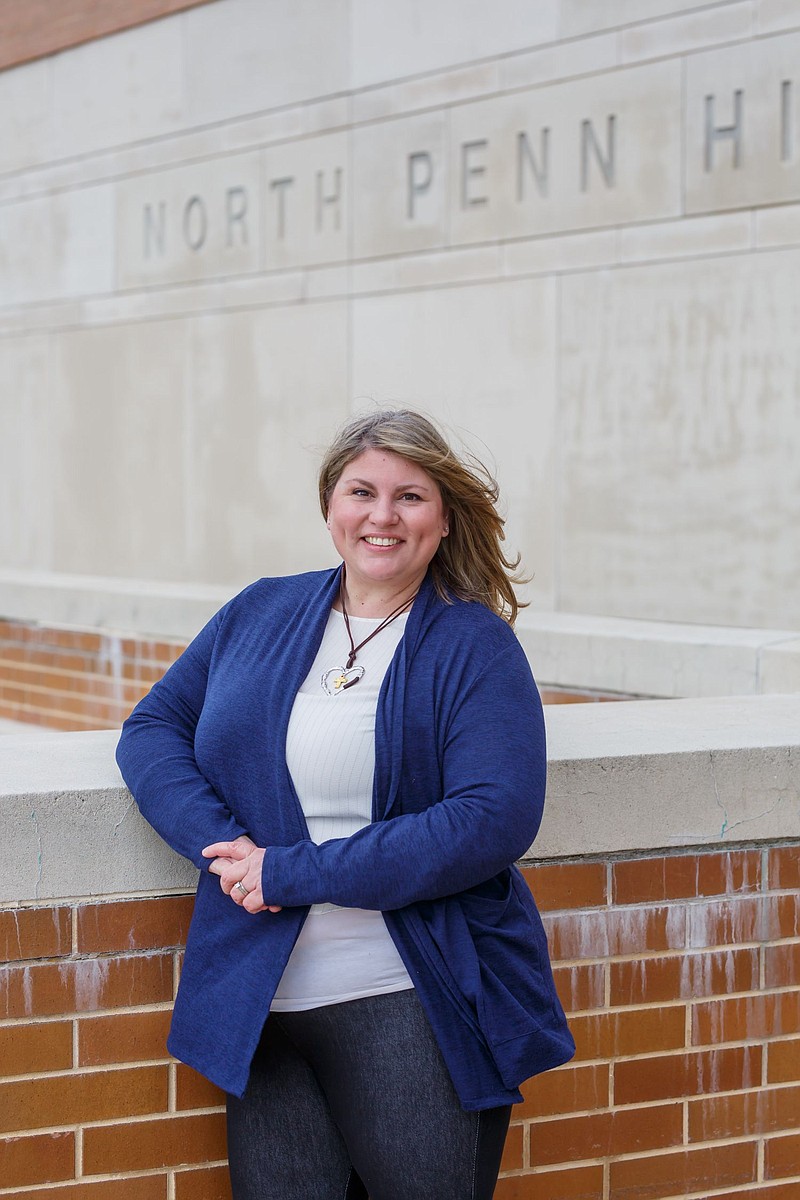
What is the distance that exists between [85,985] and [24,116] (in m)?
8.37

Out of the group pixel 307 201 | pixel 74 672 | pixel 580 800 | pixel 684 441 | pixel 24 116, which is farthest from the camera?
pixel 24 116

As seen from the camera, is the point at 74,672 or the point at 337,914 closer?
the point at 337,914

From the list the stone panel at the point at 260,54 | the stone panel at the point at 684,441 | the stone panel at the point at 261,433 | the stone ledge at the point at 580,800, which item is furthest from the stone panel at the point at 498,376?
the stone ledge at the point at 580,800

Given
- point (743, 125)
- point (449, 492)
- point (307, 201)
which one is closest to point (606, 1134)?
point (449, 492)

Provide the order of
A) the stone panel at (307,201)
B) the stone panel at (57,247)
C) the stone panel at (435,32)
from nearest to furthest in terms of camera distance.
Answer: the stone panel at (435,32)
the stone panel at (307,201)
the stone panel at (57,247)

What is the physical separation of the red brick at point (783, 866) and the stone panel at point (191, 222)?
19.7ft

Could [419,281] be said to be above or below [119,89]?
below

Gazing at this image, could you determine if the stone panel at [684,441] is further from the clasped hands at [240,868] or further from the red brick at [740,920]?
the clasped hands at [240,868]

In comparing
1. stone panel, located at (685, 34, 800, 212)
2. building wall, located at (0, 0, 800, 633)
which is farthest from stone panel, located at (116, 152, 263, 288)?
stone panel, located at (685, 34, 800, 212)

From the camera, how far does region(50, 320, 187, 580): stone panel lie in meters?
8.47

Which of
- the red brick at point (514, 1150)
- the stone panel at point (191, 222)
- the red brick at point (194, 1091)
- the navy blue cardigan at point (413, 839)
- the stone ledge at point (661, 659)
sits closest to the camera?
the navy blue cardigan at point (413, 839)

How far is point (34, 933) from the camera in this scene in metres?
2.28

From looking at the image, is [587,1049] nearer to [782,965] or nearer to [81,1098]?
[782,965]

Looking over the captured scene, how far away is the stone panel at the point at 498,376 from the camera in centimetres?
673
